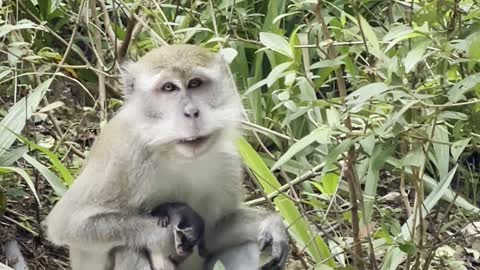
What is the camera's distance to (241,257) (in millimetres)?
4352

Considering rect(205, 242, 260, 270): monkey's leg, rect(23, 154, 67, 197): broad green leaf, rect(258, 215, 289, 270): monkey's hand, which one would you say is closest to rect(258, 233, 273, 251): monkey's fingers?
rect(258, 215, 289, 270): monkey's hand

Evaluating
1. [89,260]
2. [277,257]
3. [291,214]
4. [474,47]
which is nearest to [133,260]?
[89,260]

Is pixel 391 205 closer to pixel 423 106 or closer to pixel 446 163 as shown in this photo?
pixel 446 163

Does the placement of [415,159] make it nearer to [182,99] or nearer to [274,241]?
Answer: [274,241]

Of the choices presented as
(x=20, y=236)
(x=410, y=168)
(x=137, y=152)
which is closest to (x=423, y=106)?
(x=410, y=168)

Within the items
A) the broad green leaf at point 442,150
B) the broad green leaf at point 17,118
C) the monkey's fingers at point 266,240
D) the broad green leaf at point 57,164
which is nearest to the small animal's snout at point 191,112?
the monkey's fingers at point 266,240

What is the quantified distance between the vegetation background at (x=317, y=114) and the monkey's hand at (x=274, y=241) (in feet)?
0.92

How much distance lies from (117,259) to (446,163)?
1.45 meters

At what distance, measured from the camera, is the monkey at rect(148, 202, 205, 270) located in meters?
4.06

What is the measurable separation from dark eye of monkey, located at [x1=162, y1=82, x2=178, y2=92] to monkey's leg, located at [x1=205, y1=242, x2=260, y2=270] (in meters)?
0.81

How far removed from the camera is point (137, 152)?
13.4ft

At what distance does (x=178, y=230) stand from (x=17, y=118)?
4.65 feet

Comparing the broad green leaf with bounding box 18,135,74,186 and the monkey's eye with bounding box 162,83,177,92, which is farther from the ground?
the monkey's eye with bounding box 162,83,177,92

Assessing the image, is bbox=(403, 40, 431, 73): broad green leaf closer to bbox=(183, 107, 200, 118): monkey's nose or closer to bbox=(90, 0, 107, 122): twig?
bbox=(183, 107, 200, 118): monkey's nose
